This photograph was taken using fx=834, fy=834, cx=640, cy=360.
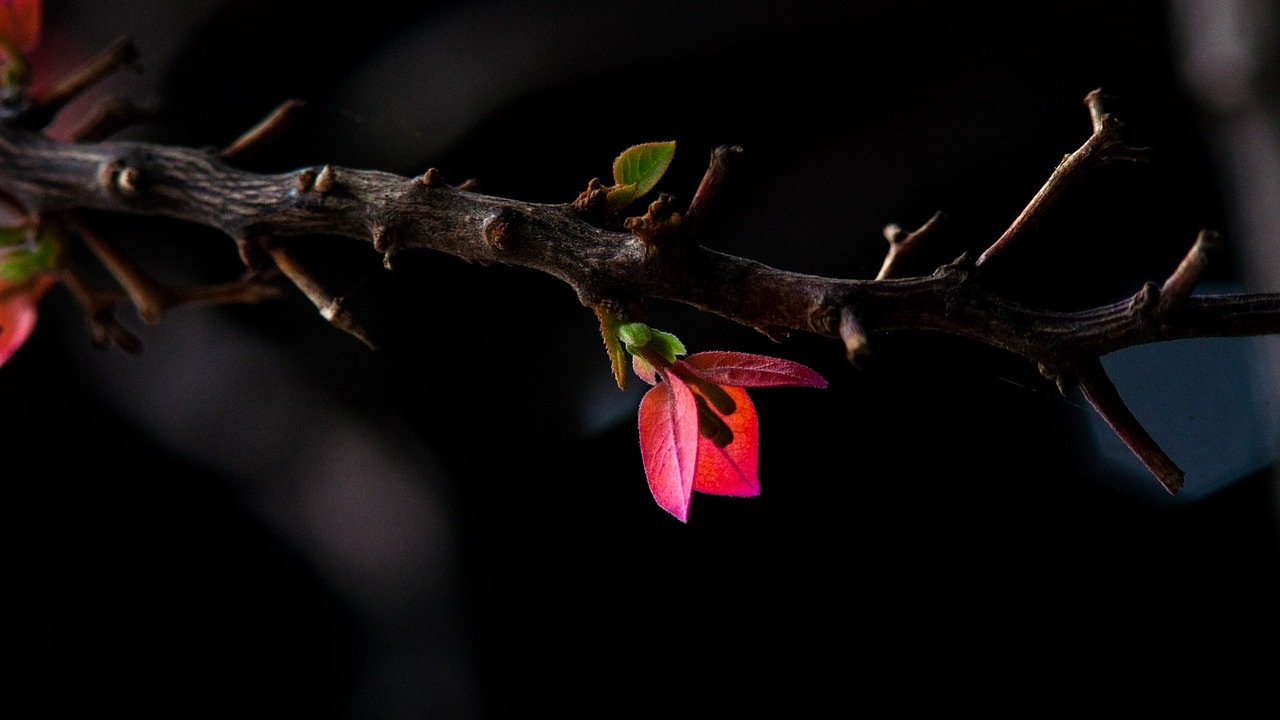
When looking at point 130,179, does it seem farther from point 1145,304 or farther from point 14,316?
point 1145,304

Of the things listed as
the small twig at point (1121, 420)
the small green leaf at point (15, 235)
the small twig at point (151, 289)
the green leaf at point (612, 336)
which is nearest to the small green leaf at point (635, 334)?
the green leaf at point (612, 336)

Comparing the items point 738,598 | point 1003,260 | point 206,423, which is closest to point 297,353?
point 206,423

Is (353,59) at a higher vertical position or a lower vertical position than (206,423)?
higher

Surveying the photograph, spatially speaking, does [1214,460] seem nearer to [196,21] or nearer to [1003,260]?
[1003,260]

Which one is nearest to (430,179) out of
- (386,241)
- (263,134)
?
(386,241)

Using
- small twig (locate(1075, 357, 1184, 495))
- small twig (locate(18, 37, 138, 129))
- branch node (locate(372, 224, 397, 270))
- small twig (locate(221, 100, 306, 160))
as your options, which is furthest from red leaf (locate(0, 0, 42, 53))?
small twig (locate(1075, 357, 1184, 495))

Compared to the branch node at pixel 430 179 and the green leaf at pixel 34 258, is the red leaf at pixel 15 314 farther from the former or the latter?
the branch node at pixel 430 179
